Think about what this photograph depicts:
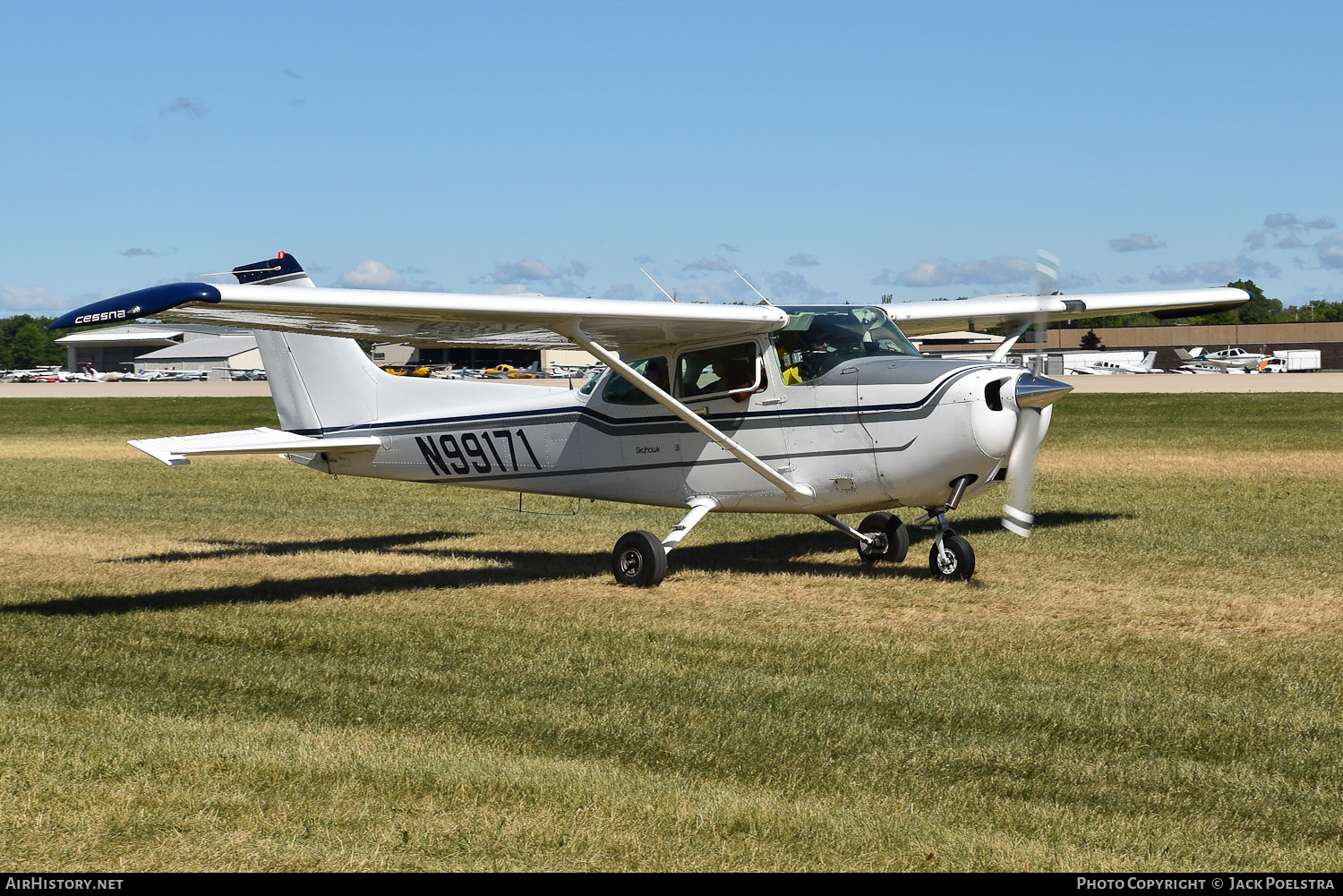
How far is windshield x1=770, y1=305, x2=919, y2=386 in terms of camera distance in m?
10.8

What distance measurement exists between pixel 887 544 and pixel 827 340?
7.29ft

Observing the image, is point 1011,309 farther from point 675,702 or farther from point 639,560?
point 675,702

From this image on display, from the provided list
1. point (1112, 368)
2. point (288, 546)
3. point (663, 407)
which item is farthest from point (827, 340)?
point (1112, 368)

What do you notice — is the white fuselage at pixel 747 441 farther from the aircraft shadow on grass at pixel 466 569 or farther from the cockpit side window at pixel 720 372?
the aircraft shadow on grass at pixel 466 569

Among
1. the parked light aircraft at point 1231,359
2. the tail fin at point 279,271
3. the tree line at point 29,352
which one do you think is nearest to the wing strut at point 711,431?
the tail fin at point 279,271

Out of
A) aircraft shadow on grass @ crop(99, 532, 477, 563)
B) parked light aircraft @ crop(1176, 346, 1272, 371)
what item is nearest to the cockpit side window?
aircraft shadow on grass @ crop(99, 532, 477, 563)

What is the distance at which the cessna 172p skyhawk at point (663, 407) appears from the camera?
32.4 ft

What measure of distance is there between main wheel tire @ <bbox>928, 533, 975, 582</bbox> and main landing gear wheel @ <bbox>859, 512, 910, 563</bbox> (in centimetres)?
111

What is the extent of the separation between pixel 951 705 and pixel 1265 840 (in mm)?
2069

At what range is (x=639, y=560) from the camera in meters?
10.8

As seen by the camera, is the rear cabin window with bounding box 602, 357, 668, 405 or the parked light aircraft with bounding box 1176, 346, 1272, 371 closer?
the rear cabin window with bounding box 602, 357, 668, 405

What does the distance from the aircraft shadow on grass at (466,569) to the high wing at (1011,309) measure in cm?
227

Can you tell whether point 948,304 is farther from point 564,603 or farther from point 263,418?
point 263,418

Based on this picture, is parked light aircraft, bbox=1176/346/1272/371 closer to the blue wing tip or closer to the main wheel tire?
the main wheel tire
